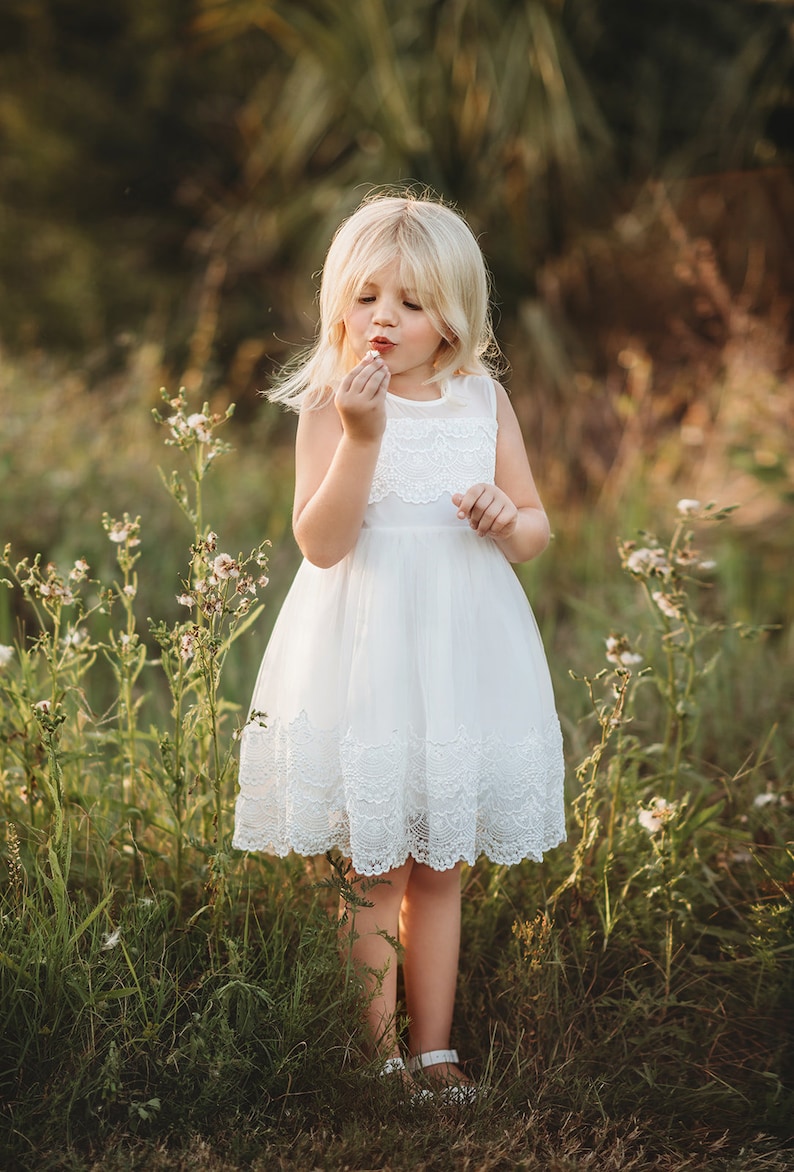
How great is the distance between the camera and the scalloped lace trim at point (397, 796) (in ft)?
5.65

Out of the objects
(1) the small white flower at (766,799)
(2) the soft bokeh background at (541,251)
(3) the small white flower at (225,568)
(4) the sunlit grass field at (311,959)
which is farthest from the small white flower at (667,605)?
(2) the soft bokeh background at (541,251)

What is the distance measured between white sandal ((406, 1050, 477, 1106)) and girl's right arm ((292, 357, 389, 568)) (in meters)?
0.85

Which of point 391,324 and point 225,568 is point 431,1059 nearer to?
point 225,568

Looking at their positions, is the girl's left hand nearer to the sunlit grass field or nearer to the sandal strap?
the sunlit grass field

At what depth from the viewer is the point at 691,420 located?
185 inches

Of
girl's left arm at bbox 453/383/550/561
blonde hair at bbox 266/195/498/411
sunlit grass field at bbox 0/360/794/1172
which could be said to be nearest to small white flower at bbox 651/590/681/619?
sunlit grass field at bbox 0/360/794/1172

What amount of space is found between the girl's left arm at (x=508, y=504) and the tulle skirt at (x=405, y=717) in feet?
0.19

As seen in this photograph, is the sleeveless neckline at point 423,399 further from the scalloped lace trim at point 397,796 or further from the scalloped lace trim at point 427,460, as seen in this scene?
the scalloped lace trim at point 397,796

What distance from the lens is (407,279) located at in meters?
1.80

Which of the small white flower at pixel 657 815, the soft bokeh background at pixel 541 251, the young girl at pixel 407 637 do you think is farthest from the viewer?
the soft bokeh background at pixel 541 251

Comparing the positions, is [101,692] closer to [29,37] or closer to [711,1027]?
[711,1027]

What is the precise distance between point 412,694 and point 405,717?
4cm

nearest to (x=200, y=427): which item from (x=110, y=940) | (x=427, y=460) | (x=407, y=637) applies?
(x=427, y=460)

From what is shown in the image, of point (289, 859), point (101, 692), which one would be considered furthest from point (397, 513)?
point (101, 692)
